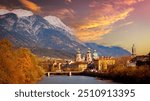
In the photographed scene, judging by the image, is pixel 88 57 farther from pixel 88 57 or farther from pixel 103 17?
pixel 103 17

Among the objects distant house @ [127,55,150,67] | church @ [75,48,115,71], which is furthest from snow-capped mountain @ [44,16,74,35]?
distant house @ [127,55,150,67]

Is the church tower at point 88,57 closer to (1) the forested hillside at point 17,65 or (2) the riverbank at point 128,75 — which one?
(2) the riverbank at point 128,75

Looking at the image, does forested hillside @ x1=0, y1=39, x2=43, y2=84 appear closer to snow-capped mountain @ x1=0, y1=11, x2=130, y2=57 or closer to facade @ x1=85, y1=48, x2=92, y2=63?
snow-capped mountain @ x1=0, y1=11, x2=130, y2=57

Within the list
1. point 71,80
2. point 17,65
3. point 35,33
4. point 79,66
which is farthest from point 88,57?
point 17,65

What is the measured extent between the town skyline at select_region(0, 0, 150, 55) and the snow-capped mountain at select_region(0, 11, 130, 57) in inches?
2.2

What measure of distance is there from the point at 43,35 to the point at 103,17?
54 cm

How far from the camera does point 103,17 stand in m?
4.71

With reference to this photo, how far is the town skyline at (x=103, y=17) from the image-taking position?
15.1 feet

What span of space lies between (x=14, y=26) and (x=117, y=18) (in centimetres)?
90

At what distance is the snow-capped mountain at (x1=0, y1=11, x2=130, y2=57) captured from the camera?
465 centimetres

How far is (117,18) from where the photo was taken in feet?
15.5

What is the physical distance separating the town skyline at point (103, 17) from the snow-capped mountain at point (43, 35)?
2.2 inches

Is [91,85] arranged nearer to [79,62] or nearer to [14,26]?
[79,62]

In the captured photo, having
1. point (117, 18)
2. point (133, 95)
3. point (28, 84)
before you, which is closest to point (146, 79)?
point (133, 95)
